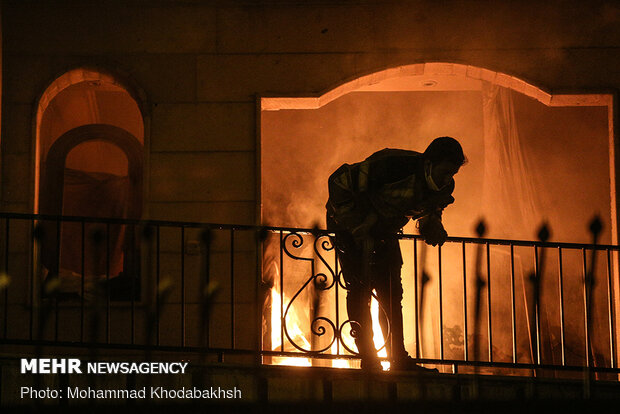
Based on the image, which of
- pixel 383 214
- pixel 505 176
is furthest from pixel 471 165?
pixel 383 214

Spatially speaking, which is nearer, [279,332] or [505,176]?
[279,332]

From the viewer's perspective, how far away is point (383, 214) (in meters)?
7.03

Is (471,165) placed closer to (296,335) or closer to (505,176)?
(505,176)

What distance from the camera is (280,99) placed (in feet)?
31.5

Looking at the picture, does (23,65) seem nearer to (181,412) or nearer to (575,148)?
(181,412)

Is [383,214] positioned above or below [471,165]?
below

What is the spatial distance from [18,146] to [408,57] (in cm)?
461

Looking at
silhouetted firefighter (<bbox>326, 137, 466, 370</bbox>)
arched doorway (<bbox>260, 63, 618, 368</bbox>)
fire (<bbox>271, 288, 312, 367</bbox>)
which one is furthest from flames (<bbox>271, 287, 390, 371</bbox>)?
silhouetted firefighter (<bbox>326, 137, 466, 370</bbox>)

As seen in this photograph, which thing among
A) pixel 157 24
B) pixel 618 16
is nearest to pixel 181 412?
pixel 157 24

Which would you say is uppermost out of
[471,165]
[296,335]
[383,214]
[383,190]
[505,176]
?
[471,165]

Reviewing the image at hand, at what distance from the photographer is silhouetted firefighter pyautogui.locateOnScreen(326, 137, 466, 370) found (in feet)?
22.5

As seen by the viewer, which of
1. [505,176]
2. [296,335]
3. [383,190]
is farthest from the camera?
[505,176]

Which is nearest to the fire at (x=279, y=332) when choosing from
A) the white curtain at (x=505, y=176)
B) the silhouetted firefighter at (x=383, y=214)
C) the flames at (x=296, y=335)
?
the flames at (x=296, y=335)

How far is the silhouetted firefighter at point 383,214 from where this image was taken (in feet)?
22.5
